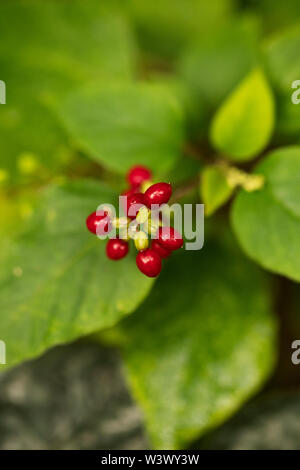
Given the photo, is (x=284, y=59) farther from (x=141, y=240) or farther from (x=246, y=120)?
(x=141, y=240)

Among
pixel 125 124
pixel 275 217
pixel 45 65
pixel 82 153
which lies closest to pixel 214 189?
pixel 275 217

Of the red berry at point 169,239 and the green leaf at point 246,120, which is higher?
the green leaf at point 246,120

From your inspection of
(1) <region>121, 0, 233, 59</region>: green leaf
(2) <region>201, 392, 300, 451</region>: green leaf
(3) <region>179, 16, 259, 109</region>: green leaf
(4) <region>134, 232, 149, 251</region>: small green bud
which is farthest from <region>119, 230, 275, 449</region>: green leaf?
(1) <region>121, 0, 233, 59</region>: green leaf

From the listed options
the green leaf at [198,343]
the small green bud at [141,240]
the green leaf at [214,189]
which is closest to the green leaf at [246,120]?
the green leaf at [214,189]

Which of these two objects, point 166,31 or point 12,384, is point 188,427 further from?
point 166,31

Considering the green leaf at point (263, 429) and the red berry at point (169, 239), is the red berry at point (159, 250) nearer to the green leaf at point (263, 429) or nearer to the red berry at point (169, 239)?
the red berry at point (169, 239)

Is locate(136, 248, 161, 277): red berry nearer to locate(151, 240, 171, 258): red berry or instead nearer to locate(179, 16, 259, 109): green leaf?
locate(151, 240, 171, 258): red berry

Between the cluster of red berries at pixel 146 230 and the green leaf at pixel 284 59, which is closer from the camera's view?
the cluster of red berries at pixel 146 230

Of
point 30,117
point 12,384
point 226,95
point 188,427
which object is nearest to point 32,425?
point 12,384
